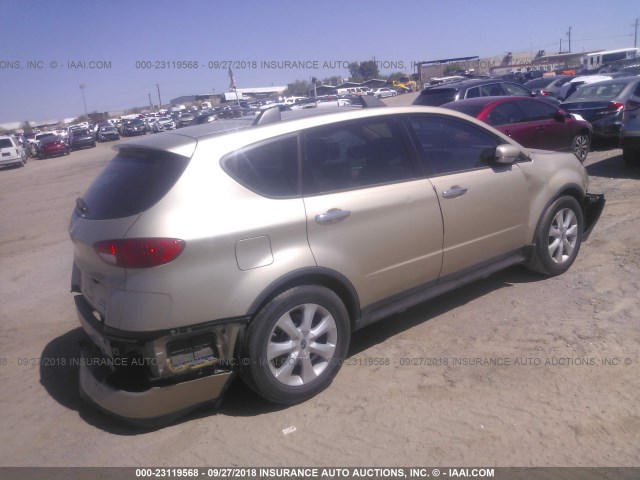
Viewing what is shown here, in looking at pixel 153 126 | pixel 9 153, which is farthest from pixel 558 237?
pixel 153 126

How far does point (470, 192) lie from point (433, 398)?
5.49ft

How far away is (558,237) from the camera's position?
501 cm

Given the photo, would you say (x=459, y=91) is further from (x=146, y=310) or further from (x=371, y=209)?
(x=146, y=310)

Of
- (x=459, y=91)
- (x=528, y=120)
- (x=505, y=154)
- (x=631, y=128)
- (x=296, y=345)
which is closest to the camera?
(x=296, y=345)

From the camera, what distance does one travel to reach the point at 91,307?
3.51 meters

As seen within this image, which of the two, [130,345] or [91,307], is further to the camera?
[91,307]

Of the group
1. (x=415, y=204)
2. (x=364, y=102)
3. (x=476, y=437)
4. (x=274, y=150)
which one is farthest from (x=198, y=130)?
(x=476, y=437)

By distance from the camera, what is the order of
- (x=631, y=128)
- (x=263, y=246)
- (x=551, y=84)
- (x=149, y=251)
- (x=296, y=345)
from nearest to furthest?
(x=149, y=251), (x=263, y=246), (x=296, y=345), (x=631, y=128), (x=551, y=84)

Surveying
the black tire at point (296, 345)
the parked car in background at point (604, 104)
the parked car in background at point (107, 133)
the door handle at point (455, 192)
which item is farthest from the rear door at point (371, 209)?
the parked car in background at point (107, 133)

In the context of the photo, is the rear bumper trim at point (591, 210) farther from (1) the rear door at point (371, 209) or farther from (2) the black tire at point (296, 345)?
(2) the black tire at point (296, 345)

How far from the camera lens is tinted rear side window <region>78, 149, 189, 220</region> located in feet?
10.2

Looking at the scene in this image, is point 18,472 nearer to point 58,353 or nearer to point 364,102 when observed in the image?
point 58,353

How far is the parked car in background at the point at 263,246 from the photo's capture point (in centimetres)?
299

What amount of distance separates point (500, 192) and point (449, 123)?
71cm
